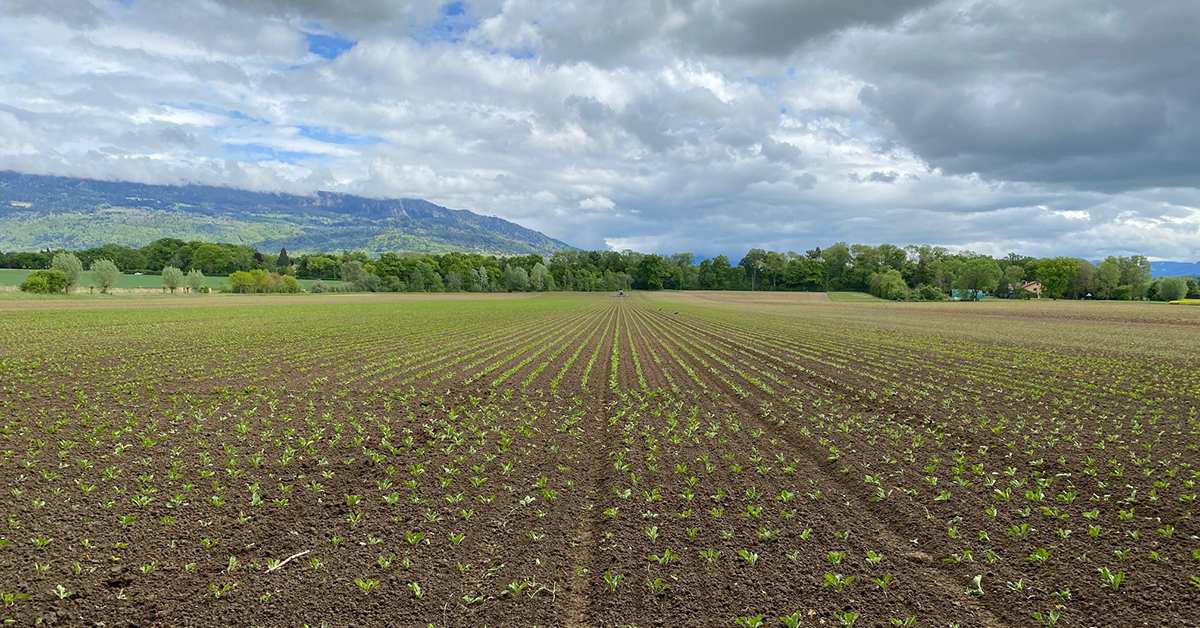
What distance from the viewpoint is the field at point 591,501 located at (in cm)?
625

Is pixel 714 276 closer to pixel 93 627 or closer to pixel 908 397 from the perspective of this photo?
pixel 908 397

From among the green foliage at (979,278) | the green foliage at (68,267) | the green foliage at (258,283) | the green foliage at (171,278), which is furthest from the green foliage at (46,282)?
the green foliage at (979,278)

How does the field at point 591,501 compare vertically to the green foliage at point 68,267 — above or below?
below

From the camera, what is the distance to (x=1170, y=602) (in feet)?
20.4

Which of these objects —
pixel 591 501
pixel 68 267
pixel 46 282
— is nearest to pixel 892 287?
pixel 591 501

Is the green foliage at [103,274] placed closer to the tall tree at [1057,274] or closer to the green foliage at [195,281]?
the green foliage at [195,281]

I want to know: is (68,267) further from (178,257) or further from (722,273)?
(722,273)

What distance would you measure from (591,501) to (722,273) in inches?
7009

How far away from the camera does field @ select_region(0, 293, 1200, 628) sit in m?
6.25

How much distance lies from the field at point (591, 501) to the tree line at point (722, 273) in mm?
121166

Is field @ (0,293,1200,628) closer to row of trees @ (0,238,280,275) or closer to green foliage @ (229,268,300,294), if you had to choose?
green foliage @ (229,268,300,294)

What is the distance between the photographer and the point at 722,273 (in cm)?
18200

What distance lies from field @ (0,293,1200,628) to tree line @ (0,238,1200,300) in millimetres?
121166

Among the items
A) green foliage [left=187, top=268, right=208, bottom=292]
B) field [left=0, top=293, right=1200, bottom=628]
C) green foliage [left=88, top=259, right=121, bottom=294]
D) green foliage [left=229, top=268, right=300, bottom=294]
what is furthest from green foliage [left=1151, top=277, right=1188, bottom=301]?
green foliage [left=187, top=268, right=208, bottom=292]
